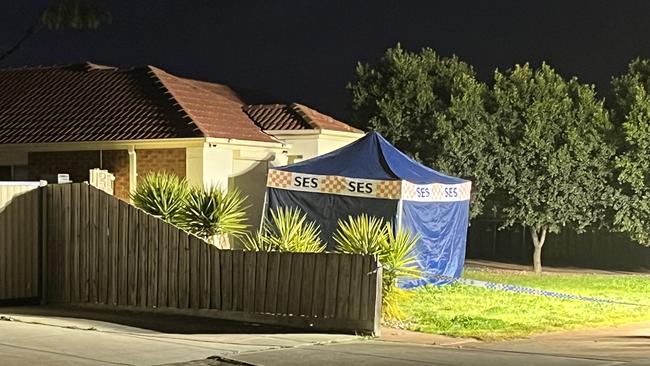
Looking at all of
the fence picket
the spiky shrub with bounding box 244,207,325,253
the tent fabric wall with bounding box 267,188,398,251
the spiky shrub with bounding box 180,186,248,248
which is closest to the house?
the tent fabric wall with bounding box 267,188,398,251

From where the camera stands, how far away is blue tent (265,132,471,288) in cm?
2308

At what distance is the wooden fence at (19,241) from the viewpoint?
1683 centimetres

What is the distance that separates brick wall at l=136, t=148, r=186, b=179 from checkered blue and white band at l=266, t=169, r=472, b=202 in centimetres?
207

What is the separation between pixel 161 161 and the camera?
24.2m

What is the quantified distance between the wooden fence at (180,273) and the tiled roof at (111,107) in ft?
23.0

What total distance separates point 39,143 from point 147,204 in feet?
23.4

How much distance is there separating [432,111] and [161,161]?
40.0 feet

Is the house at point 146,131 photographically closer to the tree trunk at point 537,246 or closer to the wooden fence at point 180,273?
the wooden fence at point 180,273

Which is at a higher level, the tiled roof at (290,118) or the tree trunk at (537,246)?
the tiled roof at (290,118)

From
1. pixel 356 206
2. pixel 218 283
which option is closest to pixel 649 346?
pixel 218 283

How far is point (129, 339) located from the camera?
13211 millimetres

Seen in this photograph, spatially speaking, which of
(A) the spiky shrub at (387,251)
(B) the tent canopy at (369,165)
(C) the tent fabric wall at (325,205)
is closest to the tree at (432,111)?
(B) the tent canopy at (369,165)

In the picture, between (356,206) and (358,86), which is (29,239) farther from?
(358,86)

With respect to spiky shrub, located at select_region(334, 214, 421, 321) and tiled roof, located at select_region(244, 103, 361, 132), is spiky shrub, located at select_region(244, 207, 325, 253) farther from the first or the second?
tiled roof, located at select_region(244, 103, 361, 132)
